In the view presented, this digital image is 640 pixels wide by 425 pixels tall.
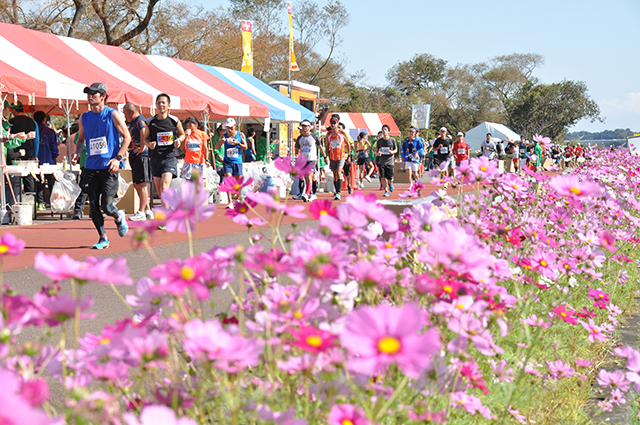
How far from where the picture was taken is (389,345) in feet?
2.90

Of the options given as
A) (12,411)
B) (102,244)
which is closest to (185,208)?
(12,411)

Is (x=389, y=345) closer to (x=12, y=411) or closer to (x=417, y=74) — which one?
(x=12, y=411)

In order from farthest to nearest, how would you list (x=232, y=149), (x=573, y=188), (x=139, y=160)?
(x=232, y=149) → (x=139, y=160) → (x=573, y=188)

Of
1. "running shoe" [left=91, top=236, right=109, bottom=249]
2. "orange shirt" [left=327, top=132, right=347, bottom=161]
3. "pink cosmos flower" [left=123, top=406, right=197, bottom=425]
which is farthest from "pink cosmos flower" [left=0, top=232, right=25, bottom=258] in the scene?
"orange shirt" [left=327, top=132, right=347, bottom=161]

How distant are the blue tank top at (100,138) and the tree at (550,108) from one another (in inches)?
2457

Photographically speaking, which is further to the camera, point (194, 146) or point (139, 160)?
point (194, 146)

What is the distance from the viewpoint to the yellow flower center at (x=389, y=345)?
0.88 meters

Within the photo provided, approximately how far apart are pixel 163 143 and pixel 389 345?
310 inches

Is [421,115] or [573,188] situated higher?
[421,115]

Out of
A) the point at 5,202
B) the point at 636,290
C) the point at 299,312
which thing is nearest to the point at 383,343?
the point at 299,312

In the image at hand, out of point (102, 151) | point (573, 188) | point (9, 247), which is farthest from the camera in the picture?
point (102, 151)

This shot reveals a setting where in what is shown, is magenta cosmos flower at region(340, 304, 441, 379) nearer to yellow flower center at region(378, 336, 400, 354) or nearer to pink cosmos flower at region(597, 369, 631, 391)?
yellow flower center at region(378, 336, 400, 354)

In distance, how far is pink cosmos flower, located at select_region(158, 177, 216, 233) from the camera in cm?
124

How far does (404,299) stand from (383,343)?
72 centimetres
